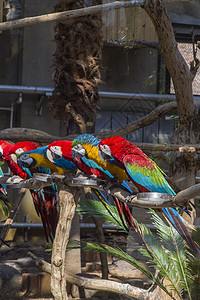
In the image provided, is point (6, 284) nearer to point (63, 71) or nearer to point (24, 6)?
point (63, 71)

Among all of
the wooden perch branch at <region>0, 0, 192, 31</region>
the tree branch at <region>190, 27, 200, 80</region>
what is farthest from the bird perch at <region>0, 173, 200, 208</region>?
the wooden perch branch at <region>0, 0, 192, 31</region>

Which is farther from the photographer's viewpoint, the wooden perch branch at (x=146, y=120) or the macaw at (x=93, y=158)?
the wooden perch branch at (x=146, y=120)

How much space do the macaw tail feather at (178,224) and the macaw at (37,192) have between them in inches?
20.9

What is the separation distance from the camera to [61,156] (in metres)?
1.32

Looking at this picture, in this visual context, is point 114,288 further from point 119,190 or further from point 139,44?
point 139,44

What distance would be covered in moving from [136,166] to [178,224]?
0.85 ft

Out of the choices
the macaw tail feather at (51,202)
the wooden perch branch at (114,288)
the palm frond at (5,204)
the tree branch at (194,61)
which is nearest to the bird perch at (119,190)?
the macaw tail feather at (51,202)

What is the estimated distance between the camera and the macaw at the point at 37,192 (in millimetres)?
1494

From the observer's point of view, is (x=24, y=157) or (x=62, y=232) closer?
(x=62, y=232)

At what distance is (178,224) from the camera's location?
1248 mm

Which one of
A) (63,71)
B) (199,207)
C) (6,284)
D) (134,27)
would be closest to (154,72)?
(134,27)

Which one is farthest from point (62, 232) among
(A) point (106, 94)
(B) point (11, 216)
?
(A) point (106, 94)

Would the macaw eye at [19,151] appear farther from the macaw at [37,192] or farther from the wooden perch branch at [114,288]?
the wooden perch branch at [114,288]

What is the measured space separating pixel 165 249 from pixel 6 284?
0.83 m
